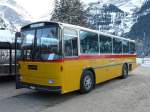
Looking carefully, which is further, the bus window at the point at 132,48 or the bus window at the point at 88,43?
the bus window at the point at 132,48

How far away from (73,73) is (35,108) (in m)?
2.05

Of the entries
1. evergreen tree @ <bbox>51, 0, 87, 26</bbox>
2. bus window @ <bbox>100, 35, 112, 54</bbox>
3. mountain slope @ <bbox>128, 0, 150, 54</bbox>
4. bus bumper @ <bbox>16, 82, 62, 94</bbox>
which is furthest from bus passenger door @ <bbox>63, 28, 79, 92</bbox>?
mountain slope @ <bbox>128, 0, 150, 54</bbox>

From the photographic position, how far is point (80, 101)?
1020 centimetres

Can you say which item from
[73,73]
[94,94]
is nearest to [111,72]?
[94,94]

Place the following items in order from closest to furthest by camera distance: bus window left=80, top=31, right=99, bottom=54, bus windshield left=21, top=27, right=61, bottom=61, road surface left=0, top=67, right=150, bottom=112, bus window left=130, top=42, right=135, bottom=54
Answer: road surface left=0, top=67, right=150, bottom=112 < bus windshield left=21, top=27, right=61, bottom=61 < bus window left=80, top=31, right=99, bottom=54 < bus window left=130, top=42, right=135, bottom=54

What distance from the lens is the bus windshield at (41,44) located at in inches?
394

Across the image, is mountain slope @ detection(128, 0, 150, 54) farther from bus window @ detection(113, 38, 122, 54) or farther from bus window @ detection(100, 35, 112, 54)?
bus window @ detection(100, 35, 112, 54)

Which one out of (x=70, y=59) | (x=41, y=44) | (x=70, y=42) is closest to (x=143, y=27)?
(x=70, y=42)

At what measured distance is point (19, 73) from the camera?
11.2 m

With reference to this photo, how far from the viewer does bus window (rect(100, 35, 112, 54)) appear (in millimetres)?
13516

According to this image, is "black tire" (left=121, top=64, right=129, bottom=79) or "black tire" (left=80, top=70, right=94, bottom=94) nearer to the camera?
"black tire" (left=80, top=70, right=94, bottom=94)

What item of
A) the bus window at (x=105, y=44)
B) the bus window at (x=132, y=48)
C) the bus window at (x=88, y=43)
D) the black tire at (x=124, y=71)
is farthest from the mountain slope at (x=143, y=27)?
the bus window at (x=88, y=43)

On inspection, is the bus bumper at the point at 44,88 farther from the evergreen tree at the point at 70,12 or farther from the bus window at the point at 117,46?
the evergreen tree at the point at 70,12

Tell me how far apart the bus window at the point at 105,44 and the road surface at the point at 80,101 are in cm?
193
